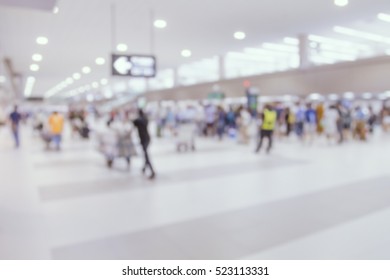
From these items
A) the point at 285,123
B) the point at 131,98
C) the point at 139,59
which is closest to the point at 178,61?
the point at 285,123

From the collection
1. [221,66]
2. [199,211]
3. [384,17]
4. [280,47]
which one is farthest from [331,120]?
[199,211]

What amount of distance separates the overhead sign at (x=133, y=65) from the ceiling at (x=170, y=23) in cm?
113

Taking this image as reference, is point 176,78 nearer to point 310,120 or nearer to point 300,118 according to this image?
point 300,118

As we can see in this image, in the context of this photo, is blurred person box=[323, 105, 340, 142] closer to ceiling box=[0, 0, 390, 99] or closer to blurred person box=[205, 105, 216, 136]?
ceiling box=[0, 0, 390, 99]

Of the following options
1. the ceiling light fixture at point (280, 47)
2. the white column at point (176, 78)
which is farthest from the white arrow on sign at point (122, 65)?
the white column at point (176, 78)

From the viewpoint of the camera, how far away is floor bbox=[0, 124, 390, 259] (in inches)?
131

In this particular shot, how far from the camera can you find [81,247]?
337 cm

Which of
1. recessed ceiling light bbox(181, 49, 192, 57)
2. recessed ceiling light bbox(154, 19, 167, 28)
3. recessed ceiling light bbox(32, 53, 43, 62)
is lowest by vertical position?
recessed ceiling light bbox(154, 19, 167, 28)

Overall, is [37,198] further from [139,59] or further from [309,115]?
[309,115]

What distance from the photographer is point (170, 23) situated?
9.84 metres

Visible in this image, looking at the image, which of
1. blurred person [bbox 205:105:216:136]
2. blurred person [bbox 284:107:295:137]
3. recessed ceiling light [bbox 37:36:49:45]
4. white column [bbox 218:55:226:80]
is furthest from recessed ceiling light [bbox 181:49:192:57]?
recessed ceiling light [bbox 37:36:49:45]

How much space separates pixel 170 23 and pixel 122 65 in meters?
2.12

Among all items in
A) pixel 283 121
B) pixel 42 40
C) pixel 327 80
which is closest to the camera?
pixel 42 40

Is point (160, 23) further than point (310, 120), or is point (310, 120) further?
point (310, 120)
